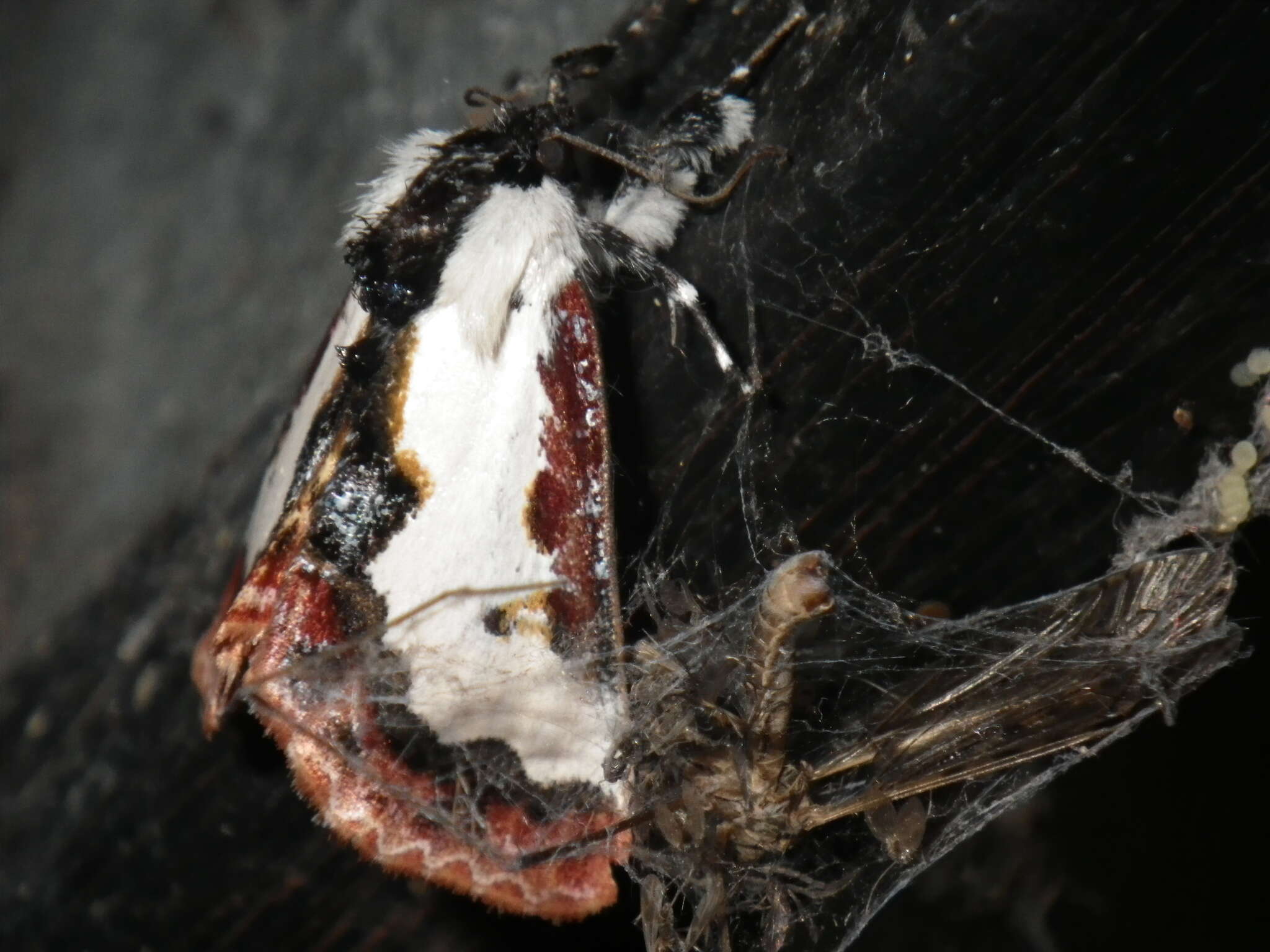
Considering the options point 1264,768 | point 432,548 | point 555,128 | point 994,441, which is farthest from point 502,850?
point 1264,768

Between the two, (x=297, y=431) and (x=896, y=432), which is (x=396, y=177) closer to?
(x=297, y=431)

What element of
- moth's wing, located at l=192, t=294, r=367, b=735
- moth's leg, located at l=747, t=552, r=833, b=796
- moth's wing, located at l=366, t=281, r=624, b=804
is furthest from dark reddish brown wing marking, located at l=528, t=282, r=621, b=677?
moth's wing, located at l=192, t=294, r=367, b=735

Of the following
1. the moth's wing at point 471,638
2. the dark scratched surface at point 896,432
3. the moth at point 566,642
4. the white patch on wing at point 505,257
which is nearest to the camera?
the dark scratched surface at point 896,432

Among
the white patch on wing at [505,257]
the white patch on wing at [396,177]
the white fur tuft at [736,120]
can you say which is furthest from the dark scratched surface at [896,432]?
the white patch on wing at [396,177]

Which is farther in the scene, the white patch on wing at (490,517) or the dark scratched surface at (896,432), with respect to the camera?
the white patch on wing at (490,517)

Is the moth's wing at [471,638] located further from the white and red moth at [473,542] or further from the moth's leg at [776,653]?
the moth's leg at [776,653]

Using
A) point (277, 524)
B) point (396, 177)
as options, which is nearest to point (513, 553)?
point (277, 524)
